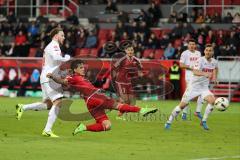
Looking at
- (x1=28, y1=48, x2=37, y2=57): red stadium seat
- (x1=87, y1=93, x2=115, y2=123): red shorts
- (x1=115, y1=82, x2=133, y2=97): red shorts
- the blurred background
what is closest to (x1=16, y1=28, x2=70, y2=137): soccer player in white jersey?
(x1=87, y1=93, x2=115, y2=123): red shorts

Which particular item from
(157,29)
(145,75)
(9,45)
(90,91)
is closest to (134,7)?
(157,29)

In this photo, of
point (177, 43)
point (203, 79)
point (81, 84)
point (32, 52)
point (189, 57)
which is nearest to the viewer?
point (81, 84)

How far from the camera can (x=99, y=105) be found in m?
16.3

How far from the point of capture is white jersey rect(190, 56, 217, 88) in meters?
20.9

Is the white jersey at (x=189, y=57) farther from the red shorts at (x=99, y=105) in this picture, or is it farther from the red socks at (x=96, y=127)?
the red socks at (x=96, y=127)

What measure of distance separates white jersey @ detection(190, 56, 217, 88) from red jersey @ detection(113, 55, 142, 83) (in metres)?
2.74

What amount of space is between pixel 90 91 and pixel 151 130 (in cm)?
364

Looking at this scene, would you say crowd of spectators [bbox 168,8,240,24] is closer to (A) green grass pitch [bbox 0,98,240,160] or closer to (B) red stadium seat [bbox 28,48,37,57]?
(B) red stadium seat [bbox 28,48,37,57]

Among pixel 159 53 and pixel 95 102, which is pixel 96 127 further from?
pixel 159 53

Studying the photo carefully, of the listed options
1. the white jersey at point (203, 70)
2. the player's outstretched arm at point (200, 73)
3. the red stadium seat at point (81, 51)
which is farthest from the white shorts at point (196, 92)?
the red stadium seat at point (81, 51)

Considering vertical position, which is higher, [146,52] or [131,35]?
[131,35]

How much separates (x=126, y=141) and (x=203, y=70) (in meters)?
5.07

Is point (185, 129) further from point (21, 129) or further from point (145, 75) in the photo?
point (145, 75)

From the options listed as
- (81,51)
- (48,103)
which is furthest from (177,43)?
(48,103)
